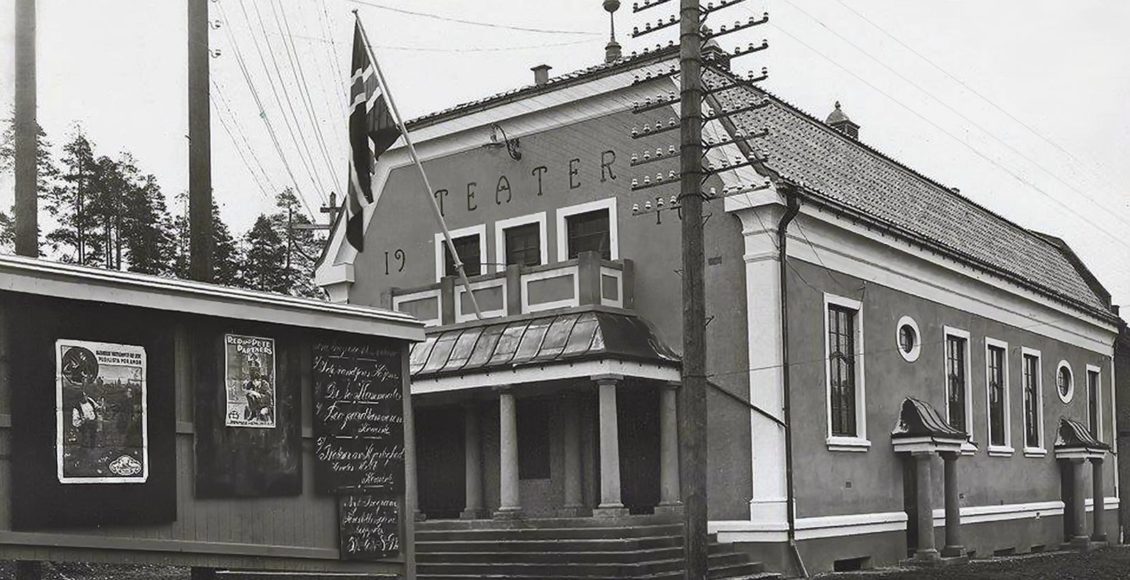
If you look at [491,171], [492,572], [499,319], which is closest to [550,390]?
[499,319]

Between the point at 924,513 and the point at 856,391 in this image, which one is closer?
the point at 856,391

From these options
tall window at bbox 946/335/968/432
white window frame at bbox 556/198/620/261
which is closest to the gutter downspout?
white window frame at bbox 556/198/620/261

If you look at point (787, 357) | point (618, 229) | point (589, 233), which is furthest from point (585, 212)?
point (787, 357)

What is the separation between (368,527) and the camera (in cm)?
1441

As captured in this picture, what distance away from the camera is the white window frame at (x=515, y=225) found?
24.8 meters

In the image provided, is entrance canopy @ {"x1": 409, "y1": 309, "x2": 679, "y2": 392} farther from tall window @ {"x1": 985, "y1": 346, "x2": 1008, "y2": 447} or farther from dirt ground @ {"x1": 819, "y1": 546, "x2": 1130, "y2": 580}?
tall window @ {"x1": 985, "y1": 346, "x2": 1008, "y2": 447}

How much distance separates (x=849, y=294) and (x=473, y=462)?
7373mm

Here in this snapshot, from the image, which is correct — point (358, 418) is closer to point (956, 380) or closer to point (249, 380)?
point (249, 380)

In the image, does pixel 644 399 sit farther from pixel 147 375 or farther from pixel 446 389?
pixel 147 375

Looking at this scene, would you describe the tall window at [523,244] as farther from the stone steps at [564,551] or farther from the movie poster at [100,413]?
the movie poster at [100,413]

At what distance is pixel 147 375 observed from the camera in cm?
1252

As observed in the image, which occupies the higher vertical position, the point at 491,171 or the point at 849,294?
the point at 491,171

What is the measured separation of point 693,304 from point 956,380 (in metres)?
14.4

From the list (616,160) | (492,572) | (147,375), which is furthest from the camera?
(616,160)
